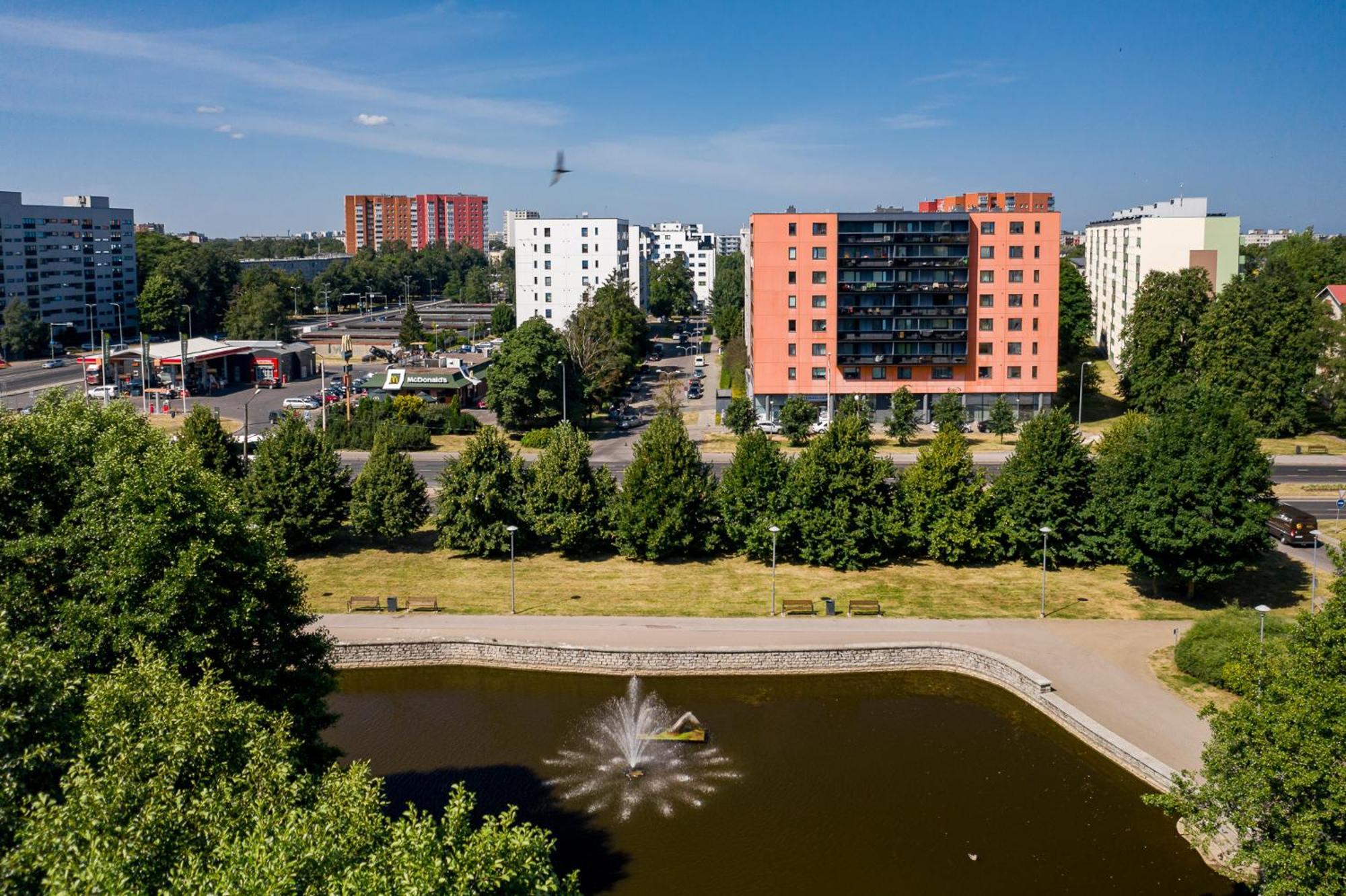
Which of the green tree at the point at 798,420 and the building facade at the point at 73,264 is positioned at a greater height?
the building facade at the point at 73,264

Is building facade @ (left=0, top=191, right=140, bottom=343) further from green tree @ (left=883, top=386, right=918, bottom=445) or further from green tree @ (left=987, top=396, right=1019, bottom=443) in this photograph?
green tree @ (left=987, top=396, right=1019, bottom=443)

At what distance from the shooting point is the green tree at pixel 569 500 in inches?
1459

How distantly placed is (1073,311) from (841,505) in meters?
46.9

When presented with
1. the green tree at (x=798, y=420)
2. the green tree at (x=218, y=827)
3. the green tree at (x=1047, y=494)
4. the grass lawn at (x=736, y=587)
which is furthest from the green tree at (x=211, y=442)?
the green tree at (x=798, y=420)

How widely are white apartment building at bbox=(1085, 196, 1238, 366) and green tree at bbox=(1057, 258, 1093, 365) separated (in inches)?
107

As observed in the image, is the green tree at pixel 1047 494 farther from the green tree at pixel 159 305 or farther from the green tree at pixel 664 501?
the green tree at pixel 159 305

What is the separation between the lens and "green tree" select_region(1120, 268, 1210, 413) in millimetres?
60000

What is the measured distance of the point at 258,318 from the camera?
10144cm

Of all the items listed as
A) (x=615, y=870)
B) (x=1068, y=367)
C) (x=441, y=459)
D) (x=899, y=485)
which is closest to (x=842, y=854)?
(x=615, y=870)

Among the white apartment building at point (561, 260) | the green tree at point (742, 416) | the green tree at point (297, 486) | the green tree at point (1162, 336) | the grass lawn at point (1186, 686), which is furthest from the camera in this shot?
the white apartment building at point (561, 260)

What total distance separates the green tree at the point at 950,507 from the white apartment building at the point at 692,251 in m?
135

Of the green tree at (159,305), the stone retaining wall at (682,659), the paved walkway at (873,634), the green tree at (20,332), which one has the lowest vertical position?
the stone retaining wall at (682,659)

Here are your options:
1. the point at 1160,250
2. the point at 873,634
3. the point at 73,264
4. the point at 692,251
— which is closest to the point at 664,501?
the point at 873,634

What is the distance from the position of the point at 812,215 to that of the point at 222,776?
53.8 metres
